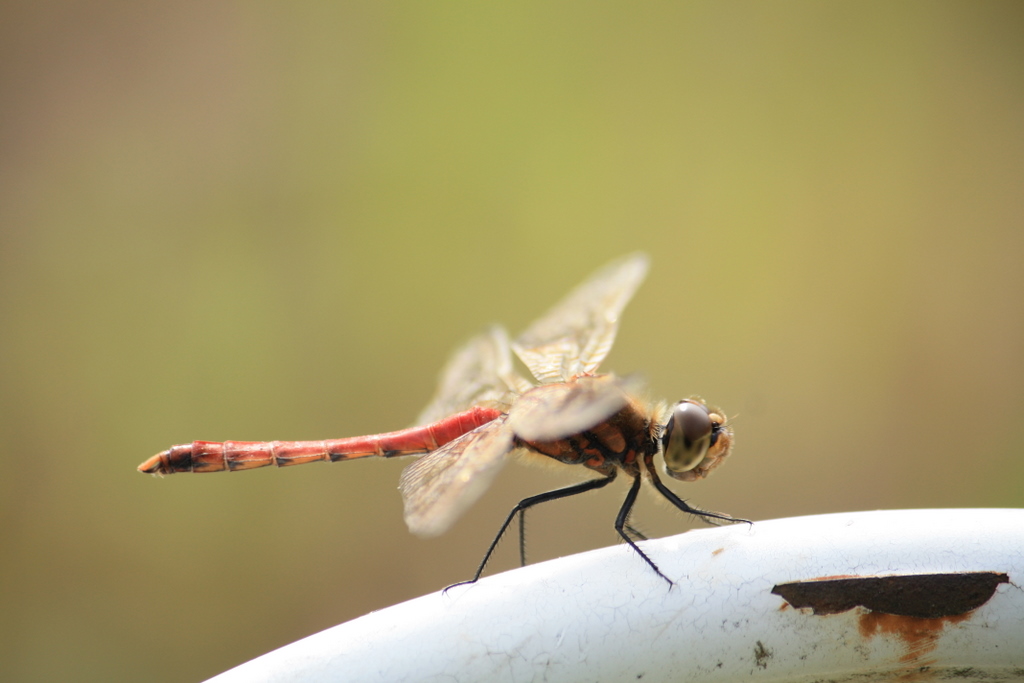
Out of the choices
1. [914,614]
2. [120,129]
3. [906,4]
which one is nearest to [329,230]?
[120,129]

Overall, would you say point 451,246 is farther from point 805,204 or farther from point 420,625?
point 420,625

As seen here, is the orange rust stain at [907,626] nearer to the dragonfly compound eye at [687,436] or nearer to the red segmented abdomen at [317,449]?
the dragonfly compound eye at [687,436]

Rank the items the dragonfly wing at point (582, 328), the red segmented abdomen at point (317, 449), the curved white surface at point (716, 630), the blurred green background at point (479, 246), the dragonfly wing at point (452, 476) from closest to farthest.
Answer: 1. the curved white surface at point (716, 630)
2. the dragonfly wing at point (452, 476)
3. the red segmented abdomen at point (317, 449)
4. the dragonfly wing at point (582, 328)
5. the blurred green background at point (479, 246)

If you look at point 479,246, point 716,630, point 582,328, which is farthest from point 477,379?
point 479,246

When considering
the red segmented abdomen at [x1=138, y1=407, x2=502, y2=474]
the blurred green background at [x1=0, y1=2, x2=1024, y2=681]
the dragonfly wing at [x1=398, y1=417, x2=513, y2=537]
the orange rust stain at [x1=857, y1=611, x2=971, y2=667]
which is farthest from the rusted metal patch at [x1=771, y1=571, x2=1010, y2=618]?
the blurred green background at [x1=0, y1=2, x2=1024, y2=681]

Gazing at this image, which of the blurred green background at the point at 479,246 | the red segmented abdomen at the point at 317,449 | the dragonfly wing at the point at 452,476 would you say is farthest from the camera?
the blurred green background at the point at 479,246

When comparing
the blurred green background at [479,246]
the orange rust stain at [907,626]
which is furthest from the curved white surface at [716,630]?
the blurred green background at [479,246]

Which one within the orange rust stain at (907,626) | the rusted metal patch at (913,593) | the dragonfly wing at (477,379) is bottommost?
the orange rust stain at (907,626)

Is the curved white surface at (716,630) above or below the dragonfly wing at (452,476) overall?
below

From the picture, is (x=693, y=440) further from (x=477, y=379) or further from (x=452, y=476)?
(x=477, y=379)
